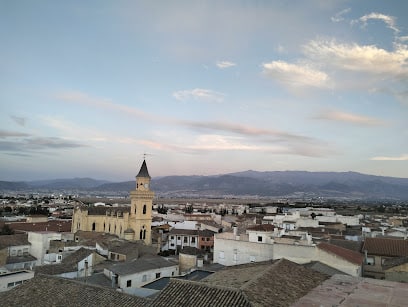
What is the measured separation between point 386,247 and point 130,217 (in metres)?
Result: 35.3

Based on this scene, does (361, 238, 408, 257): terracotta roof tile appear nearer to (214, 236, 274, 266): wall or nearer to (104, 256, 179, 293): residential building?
(214, 236, 274, 266): wall

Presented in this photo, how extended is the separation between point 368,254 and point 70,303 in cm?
2533

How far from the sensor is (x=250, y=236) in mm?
33375

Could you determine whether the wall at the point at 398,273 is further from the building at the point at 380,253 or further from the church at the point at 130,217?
the church at the point at 130,217

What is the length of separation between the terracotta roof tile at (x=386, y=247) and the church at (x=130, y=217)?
30.7 metres

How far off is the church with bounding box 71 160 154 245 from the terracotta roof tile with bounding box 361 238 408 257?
101 ft

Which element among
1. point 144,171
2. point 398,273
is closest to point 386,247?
point 398,273

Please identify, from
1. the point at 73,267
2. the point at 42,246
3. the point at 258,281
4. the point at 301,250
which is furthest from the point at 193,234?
the point at 258,281

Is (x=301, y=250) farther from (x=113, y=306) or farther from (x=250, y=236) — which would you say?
(x=113, y=306)

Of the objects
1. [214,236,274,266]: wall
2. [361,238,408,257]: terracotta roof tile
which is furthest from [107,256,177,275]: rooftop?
[361,238,408,257]: terracotta roof tile

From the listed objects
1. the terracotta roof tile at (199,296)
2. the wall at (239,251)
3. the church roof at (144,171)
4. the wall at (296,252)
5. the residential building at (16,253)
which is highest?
the church roof at (144,171)

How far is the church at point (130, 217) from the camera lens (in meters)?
55.4

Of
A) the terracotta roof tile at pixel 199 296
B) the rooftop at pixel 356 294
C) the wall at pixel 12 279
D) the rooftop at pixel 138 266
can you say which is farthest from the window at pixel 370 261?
the wall at pixel 12 279

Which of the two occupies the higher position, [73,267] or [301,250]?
[301,250]
